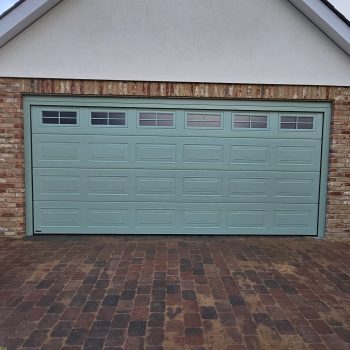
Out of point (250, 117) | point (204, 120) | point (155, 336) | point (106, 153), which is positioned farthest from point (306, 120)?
point (155, 336)

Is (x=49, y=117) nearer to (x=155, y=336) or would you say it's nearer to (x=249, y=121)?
(x=249, y=121)

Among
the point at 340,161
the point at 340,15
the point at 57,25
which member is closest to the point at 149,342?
the point at 340,161

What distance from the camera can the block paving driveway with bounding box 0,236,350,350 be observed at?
2447mm

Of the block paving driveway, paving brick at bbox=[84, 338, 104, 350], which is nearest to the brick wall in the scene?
the block paving driveway

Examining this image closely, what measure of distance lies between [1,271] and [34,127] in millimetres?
2579

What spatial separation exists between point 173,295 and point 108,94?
3.56m

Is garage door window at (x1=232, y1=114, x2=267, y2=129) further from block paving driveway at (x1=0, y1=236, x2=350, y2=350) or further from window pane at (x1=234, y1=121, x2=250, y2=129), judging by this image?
block paving driveway at (x1=0, y1=236, x2=350, y2=350)

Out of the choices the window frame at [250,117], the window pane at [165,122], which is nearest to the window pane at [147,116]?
the window pane at [165,122]

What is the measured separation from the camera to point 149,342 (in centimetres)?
239

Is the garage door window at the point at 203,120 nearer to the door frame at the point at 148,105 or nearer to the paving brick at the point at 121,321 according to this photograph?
the door frame at the point at 148,105

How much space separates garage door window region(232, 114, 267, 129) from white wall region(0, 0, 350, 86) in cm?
64

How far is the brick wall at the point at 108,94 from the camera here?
493 centimetres

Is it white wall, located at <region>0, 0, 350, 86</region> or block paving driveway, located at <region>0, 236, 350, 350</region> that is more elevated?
white wall, located at <region>0, 0, 350, 86</region>

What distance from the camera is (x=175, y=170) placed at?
5.25 metres
